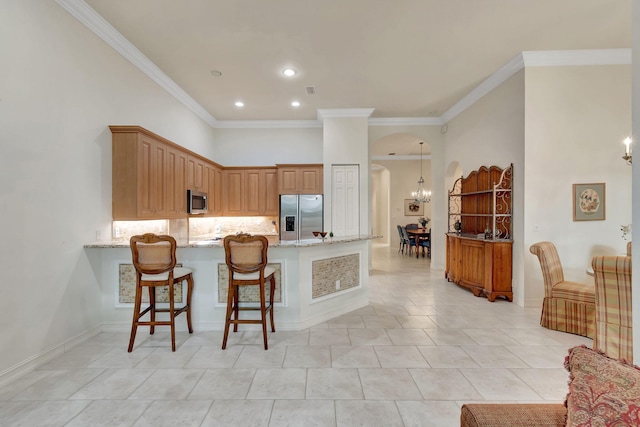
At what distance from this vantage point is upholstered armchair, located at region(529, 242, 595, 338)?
3158 mm

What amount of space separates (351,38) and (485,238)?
142 inches

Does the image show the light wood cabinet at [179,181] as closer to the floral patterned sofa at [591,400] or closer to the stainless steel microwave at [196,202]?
the stainless steel microwave at [196,202]

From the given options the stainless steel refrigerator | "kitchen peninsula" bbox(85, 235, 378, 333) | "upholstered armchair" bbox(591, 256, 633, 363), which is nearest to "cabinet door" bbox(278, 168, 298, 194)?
the stainless steel refrigerator

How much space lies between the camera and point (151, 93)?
4289 mm

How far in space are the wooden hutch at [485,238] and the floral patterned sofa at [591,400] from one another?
3892mm

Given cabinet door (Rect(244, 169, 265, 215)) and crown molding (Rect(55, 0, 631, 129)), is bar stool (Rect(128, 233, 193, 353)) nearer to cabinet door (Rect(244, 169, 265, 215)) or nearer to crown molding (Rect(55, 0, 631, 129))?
crown molding (Rect(55, 0, 631, 129))

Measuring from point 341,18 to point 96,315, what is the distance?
4.38 meters

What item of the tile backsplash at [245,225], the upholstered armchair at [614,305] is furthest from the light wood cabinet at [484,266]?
the tile backsplash at [245,225]

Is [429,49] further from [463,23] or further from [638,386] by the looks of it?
[638,386]

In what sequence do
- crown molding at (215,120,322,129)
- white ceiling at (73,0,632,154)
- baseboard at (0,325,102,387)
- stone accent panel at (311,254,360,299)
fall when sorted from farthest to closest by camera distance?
crown molding at (215,120,322,129) < stone accent panel at (311,254,360,299) < white ceiling at (73,0,632,154) < baseboard at (0,325,102,387)

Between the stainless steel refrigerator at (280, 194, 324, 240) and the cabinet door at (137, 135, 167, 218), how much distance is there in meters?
2.63

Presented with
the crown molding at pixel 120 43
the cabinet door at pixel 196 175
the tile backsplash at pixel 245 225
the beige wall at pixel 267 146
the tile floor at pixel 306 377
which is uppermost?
the crown molding at pixel 120 43

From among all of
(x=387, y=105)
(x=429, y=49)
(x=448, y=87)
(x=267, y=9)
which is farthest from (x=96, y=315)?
(x=448, y=87)

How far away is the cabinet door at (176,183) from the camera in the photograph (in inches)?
163
